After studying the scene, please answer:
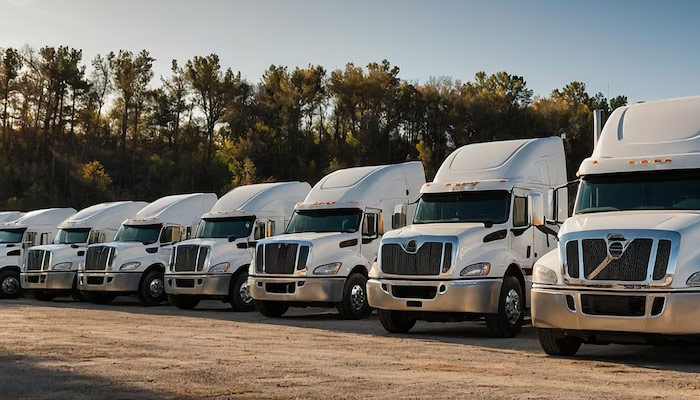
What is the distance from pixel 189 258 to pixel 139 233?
4165mm

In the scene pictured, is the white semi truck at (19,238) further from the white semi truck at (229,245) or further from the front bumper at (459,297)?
the front bumper at (459,297)

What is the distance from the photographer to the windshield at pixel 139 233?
25312mm

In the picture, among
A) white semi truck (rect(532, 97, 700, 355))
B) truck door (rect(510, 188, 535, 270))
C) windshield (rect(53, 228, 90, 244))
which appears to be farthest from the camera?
windshield (rect(53, 228, 90, 244))

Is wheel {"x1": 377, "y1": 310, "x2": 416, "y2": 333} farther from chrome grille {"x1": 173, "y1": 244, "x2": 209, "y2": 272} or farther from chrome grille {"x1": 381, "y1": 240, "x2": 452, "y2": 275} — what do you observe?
chrome grille {"x1": 173, "y1": 244, "x2": 209, "y2": 272}

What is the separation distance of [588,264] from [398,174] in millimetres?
9537

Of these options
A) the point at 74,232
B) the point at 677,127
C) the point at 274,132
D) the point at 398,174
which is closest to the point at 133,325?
the point at 398,174

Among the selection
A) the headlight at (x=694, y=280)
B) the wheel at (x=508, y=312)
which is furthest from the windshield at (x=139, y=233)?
the headlight at (x=694, y=280)

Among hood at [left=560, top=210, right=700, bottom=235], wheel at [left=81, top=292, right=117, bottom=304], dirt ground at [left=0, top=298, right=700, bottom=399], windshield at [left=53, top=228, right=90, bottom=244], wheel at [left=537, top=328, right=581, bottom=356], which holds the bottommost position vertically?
dirt ground at [left=0, top=298, right=700, bottom=399]

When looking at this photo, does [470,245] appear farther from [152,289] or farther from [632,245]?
[152,289]

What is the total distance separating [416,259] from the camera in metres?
14.8

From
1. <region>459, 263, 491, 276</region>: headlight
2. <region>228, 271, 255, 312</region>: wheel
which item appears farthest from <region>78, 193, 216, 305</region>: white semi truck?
<region>459, 263, 491, 276</region>: headlight

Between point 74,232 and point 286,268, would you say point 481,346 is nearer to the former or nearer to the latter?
point 286,268

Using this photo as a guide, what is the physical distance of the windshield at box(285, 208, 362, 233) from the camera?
1934 cm

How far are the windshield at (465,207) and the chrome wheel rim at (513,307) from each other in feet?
4.48
